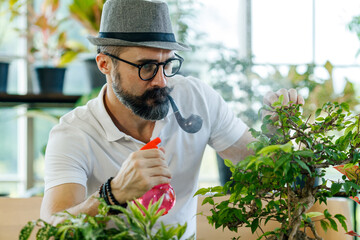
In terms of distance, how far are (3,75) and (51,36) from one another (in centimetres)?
50

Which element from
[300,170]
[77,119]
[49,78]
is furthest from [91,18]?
[300,170]

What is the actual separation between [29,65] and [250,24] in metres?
1.75

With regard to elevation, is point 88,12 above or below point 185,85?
above

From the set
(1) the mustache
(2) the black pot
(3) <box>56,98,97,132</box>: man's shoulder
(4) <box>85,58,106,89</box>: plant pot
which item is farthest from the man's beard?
(2) the black pot

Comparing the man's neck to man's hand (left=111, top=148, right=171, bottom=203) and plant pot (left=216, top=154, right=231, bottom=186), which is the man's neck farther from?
plant pot (left=216, top=154, right=231, bottom=186)

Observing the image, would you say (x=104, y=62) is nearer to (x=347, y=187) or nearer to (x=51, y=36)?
(x=347, y=187)

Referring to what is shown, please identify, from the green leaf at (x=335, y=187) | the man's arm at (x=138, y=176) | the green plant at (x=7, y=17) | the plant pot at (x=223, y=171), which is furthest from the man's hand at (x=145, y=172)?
the green plant at (x=7, y=17)

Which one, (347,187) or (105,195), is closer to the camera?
(347,187)

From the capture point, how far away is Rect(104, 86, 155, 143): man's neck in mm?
1791

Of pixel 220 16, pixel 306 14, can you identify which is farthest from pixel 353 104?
pixel 220 16

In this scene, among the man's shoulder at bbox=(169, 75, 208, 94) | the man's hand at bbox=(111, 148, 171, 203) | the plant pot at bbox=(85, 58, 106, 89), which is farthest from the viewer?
the plant pot at bbox=(85, 58, 106, 89)

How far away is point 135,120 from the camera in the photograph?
1.80 metres

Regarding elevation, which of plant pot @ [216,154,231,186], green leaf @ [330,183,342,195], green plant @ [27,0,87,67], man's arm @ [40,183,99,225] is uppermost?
green plant @ [27,0,87,67]

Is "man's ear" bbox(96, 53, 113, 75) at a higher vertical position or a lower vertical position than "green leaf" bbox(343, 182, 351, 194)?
higher
